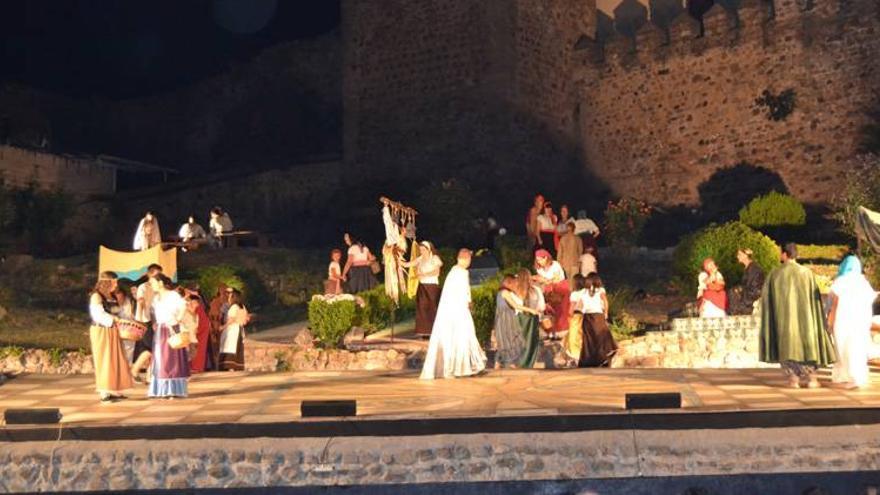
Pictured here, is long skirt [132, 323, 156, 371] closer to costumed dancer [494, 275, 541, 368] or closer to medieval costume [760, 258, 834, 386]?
costumed dancer [494, 275, 541, 368]

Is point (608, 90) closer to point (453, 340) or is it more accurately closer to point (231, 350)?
point (231, 350)

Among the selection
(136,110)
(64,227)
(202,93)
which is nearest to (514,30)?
(64,227)

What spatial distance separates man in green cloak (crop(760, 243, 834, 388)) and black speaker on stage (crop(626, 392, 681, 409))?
1940 mm

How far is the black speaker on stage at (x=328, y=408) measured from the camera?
8.84 meters

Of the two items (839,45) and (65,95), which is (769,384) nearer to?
(839,45)

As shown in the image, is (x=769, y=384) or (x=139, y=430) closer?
(x=139, y=430)

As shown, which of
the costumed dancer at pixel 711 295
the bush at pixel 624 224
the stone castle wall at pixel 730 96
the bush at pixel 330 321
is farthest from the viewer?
the stone castle wall at pixel 730 96

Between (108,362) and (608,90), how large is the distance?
780 inches

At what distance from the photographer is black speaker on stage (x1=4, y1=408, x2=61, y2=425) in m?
9.05

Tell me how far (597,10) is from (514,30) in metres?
4.92

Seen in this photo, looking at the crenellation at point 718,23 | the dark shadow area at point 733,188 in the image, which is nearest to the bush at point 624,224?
the dark shadow area at point 733,188

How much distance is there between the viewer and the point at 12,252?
23.5 m

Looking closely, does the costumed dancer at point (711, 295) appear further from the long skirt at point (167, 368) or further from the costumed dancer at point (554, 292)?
the long skirt at point (167, 368)

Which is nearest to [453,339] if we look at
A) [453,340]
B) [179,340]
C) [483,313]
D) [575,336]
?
[453,340]
